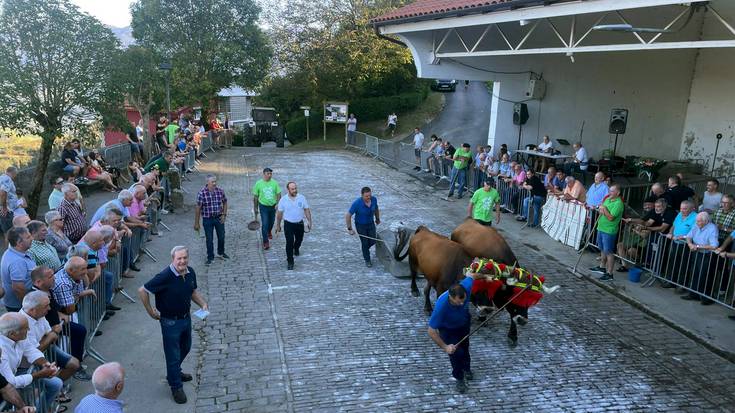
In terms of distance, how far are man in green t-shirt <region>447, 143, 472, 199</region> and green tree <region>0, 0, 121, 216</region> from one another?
9.06 metres

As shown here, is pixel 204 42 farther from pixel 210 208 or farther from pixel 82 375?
pixel 82 375

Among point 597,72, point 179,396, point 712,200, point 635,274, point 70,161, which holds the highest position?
point 597,72

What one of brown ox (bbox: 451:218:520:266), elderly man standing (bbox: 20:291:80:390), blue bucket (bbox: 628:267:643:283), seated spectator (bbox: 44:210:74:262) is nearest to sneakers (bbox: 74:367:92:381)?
elderly man standing (bbox: 20:291:80:390)

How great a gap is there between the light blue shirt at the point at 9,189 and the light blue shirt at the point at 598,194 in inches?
439

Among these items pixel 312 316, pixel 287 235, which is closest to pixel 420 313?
pixel 312 316

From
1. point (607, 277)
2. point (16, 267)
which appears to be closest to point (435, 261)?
point (607, 277)

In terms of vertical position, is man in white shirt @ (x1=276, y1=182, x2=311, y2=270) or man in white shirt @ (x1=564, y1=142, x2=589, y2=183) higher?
man in white shirt @ (x1=564, y1=142, x2=589, y2=183)

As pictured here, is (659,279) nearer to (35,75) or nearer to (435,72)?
(435,72)

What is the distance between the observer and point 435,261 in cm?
795

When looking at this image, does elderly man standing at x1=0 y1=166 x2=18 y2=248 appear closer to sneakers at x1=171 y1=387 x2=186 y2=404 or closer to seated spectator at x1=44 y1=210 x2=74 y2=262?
seated spectator at x1=44 y1=210 x2=74 y2=262

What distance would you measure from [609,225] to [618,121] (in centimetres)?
963

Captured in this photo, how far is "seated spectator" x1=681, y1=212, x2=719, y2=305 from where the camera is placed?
28.3 feet

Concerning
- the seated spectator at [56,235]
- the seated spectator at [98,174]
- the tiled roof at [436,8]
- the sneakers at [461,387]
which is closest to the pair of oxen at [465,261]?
the sneakers at [461,387]

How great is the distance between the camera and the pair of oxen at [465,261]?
7129mm
